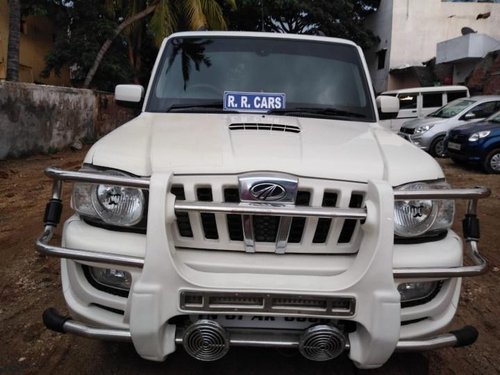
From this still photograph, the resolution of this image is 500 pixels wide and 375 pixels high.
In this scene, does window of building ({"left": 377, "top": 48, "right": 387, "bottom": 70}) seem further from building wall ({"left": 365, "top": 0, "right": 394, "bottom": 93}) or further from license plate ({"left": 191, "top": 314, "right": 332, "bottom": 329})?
license plate ({"left": 191, "top": 314, "right": 332, "bottom": 329})

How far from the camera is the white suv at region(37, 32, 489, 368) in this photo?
1945 mm

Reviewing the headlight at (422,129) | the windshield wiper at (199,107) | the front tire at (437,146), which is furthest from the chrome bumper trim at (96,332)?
the headlight at (422,129)

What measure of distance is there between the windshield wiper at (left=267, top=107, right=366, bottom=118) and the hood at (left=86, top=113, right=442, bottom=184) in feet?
0.96

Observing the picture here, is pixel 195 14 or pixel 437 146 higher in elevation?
pixel 195 14

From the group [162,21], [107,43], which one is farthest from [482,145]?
[107,43]

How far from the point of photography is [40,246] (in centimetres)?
207

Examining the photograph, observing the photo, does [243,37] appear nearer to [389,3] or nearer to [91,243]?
[91,243]

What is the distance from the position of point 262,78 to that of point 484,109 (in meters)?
11.1

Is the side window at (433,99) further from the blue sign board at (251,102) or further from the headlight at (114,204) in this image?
the headlight at (114,204)

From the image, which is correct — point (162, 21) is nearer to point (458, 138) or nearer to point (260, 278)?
point (458, 138)

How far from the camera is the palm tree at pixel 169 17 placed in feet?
47.3

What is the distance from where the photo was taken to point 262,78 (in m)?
3.43

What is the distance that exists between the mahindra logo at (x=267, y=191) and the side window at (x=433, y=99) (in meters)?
16.3

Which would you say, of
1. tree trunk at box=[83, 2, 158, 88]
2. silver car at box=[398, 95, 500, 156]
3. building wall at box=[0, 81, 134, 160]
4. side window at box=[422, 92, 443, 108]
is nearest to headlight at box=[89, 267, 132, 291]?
building wall at box=[0, 81, 134, 160]
